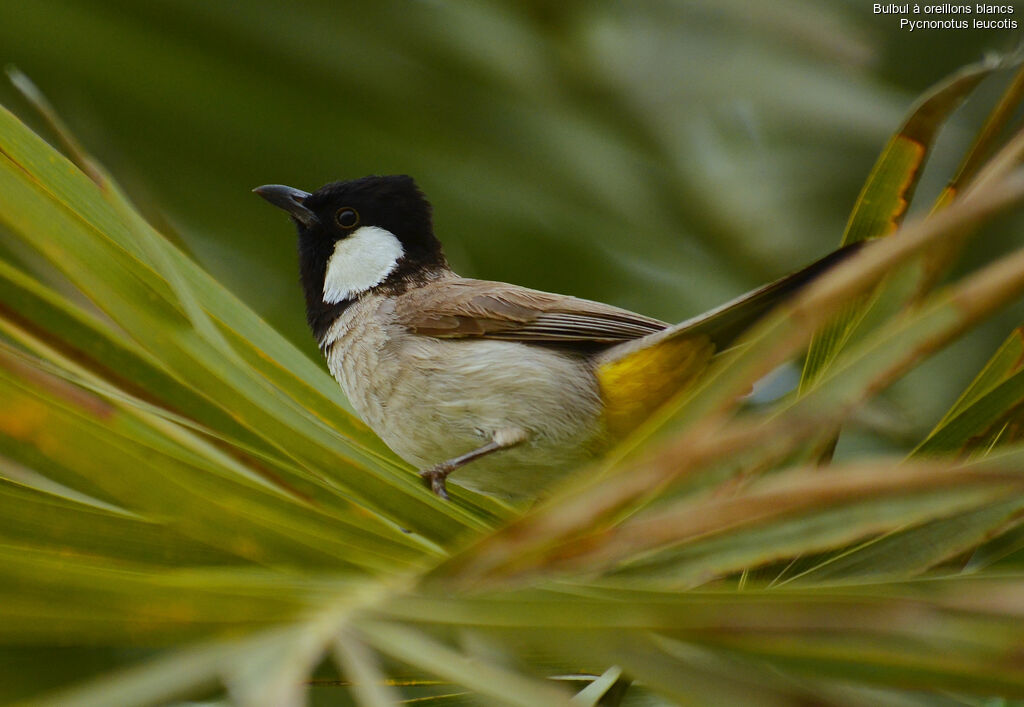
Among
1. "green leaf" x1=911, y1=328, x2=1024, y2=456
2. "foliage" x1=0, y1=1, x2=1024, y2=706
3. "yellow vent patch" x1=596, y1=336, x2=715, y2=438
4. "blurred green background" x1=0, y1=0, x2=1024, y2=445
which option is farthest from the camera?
"blurred green background" x1=0, y1=0, x2=1024, y2=445

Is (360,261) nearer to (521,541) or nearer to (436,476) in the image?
(436,476)

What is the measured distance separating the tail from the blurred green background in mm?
490

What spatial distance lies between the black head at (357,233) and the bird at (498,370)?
41 millimetres

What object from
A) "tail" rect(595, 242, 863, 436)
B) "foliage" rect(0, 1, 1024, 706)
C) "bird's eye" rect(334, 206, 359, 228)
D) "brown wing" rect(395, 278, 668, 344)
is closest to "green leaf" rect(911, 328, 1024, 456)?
"foliage" rect(0, 1, 1024, 706)

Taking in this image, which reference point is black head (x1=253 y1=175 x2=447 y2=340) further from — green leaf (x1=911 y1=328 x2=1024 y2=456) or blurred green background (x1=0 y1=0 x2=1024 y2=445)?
green leaf (x1=911 y1=328 x2=1024 y2=456)

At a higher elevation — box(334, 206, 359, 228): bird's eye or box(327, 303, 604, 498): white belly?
box(334, 206, 359, 228): bird's eye

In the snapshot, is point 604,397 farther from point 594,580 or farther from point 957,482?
point 957,482

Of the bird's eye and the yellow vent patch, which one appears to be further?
the bird's eye

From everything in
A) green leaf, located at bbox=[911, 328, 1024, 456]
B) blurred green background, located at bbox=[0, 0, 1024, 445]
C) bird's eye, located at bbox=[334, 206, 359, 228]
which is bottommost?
green leaf, located at bbox=[911, 328, 1024, 456]

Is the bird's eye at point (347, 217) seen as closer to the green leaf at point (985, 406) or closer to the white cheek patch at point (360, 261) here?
the white cheek patch at point (360, 261)

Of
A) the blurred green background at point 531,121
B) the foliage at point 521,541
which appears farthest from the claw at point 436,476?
the foliage at point 521,541

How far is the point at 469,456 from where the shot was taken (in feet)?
6.86

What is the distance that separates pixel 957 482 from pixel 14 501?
689 mm

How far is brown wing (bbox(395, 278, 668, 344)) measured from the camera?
7.20ft
